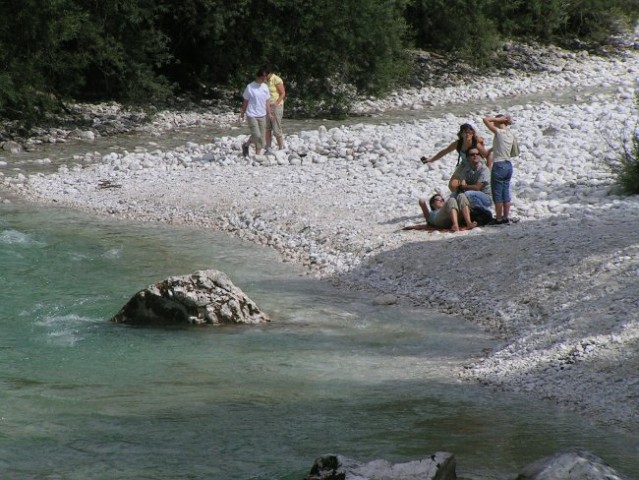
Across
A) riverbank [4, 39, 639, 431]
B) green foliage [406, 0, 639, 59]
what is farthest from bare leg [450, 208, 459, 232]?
green foliage [406, 0, 639, 59]

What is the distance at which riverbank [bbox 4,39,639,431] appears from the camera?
968cm

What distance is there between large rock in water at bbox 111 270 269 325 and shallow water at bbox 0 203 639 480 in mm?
200

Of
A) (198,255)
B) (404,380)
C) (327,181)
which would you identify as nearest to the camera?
(404,380)

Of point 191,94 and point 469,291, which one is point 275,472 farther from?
point 191,94

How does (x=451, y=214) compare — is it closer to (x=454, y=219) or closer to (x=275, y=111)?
(x=454, y=219)

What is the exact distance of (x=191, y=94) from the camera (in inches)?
1147

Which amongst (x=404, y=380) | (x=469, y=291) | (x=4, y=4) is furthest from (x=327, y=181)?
(x=4, y=4)

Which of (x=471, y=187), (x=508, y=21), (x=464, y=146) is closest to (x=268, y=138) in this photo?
(x=464, y=146)

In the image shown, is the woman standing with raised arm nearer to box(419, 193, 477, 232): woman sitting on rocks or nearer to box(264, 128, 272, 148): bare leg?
box(419, 193, 477, 232): woman sitting on rocks

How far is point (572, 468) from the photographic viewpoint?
627 centimetres

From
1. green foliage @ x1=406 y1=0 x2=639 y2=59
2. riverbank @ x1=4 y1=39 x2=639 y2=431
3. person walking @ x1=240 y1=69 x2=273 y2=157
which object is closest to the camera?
riverbank @ x1=4 y1=39 x2=639 y2=431

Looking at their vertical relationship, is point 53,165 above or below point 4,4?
below

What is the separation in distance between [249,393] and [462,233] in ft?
18.1

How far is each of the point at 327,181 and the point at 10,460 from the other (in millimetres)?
10927
